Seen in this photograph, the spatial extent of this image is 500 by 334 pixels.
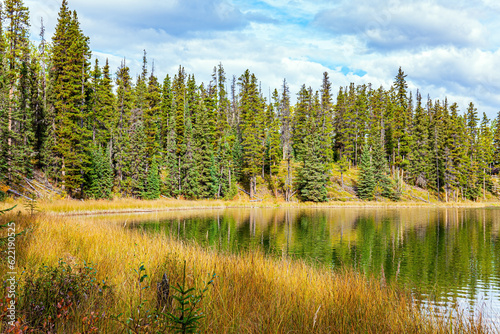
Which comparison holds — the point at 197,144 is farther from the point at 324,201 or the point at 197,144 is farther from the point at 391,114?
the point at 391,114

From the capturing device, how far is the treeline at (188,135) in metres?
34.8

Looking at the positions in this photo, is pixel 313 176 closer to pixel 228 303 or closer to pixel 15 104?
pixel 15 104

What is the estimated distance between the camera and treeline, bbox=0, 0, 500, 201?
114ft

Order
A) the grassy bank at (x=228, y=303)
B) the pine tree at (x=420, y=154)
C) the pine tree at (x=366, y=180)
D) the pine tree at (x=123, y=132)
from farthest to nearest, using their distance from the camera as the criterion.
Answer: the pine tree at (x=420, y=154) < the pine tree at (x=366, y=180) < the pine tree at (x=123, y=132) < the grassy bank at (x=228, y=303)

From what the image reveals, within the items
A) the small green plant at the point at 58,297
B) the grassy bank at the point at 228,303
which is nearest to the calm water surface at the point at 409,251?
the grassy bank at the point at 228,303

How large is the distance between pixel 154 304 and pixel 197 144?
5035 centimetres

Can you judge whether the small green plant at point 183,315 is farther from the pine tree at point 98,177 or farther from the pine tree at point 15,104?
the pine tree at point 98,177

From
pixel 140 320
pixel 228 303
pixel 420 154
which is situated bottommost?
pixel 228 303

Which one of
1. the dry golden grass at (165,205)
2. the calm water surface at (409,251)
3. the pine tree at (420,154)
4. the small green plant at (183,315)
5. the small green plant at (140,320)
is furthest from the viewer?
the pine tree at (420,154)

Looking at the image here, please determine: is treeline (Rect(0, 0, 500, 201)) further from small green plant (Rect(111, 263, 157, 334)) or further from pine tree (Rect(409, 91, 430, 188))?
small green plant (Rect(111, 263, 157, 334))

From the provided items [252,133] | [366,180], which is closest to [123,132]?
[252,133]

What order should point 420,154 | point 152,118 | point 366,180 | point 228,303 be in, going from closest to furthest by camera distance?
1. point 228,303
2. point 366,180
3. point 152,118
4. point 420,154

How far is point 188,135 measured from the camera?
53.5 metres

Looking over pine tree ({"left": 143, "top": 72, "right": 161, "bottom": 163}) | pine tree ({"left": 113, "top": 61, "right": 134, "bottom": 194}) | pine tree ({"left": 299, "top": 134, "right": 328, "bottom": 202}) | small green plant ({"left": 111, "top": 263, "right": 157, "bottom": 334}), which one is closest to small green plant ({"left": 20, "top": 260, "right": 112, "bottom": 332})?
small green plant ({"left": 111, "top": 263, "right": 157, "bottom": 334})
